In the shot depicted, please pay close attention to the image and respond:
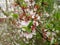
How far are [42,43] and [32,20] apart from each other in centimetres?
24

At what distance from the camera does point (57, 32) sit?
3.87 ft

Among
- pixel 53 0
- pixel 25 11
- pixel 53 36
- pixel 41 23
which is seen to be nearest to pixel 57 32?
pixel 53 36

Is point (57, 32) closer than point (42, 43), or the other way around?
point (57, 32)

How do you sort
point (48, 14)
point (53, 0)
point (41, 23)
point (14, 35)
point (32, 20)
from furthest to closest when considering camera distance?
1. point (14, 35)
2. point (53, 0)
3. point (48, 14)
4. point (41, 23)
5. point (32, 20)

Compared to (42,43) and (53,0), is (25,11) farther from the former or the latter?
(53,0)

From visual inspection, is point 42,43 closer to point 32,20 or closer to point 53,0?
point 32,20

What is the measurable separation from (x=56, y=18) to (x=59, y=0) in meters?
0.51

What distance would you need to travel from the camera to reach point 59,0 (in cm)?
168

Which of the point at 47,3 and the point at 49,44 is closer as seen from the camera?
the point at 49,44

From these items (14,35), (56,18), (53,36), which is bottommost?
(14,35)

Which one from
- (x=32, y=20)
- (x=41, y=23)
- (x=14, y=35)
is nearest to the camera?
(x=32, y=20)

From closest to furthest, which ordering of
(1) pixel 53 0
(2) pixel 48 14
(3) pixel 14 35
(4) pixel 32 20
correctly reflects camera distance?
(4) pixel 32 20 → (2) pixel 48 14 → (1) pixel 53 0 → (3) pixel 14 35

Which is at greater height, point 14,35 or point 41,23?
point 41,23

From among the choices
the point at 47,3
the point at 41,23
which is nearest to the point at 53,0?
the point at 47,3
